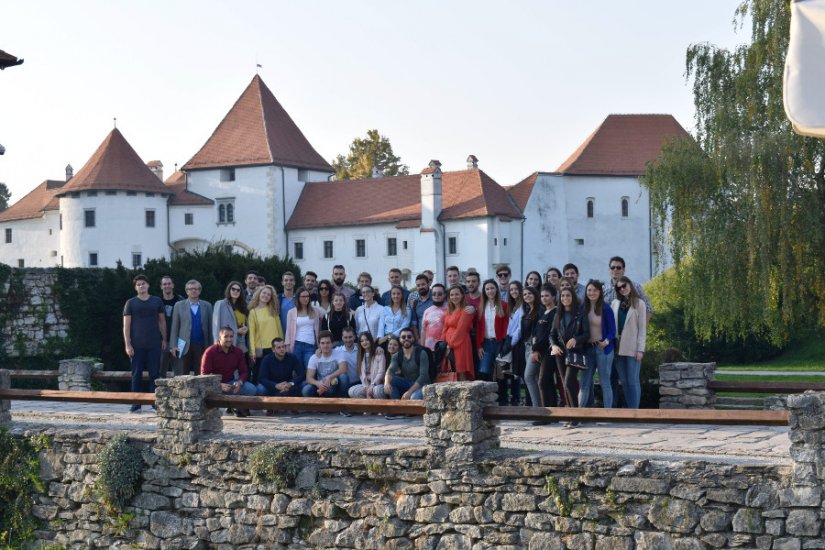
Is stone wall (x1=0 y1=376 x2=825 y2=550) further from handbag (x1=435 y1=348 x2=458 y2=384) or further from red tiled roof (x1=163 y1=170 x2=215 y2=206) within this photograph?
red tiled roof (x1=163 y1=170 x2=215 y2=206)

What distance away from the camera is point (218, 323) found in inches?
570

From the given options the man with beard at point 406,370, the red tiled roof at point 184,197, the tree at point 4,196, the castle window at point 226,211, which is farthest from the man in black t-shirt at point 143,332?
the tree at point 4,196

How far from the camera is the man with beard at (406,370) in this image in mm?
13195

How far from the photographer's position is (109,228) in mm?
70375

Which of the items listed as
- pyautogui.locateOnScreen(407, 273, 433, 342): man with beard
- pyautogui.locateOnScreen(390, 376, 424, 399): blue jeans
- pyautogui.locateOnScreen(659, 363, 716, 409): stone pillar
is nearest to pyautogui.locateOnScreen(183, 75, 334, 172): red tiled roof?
pyautogui.locateOnScreen(407, 273, 433, 342): man with beard

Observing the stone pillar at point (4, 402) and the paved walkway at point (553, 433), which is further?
the stone pillar at point (4, 402)

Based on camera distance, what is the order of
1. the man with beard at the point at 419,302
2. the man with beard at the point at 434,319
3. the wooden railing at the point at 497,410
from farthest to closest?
the man with beard at the point at 419,302 → the man with beard at the point at 434,319 → the wooden railing at the point at 497,410

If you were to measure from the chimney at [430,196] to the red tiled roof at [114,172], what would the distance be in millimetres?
15873

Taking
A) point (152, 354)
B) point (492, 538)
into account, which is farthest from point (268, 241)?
point (492, 538)

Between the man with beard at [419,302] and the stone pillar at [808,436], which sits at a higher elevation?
the man with beard at [419,302]

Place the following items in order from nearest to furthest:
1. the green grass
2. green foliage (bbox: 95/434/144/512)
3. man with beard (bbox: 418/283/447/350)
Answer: green foliage (bbox: 95/434/144/512) < man with beard (bbox: 418/283/447/350) < the green grass

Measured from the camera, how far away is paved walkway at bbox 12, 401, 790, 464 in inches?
392

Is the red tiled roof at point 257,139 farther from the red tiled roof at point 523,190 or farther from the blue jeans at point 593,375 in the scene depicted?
the blue jeans at point 593,375

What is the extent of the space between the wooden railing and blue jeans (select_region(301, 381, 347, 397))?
212 centimetres
